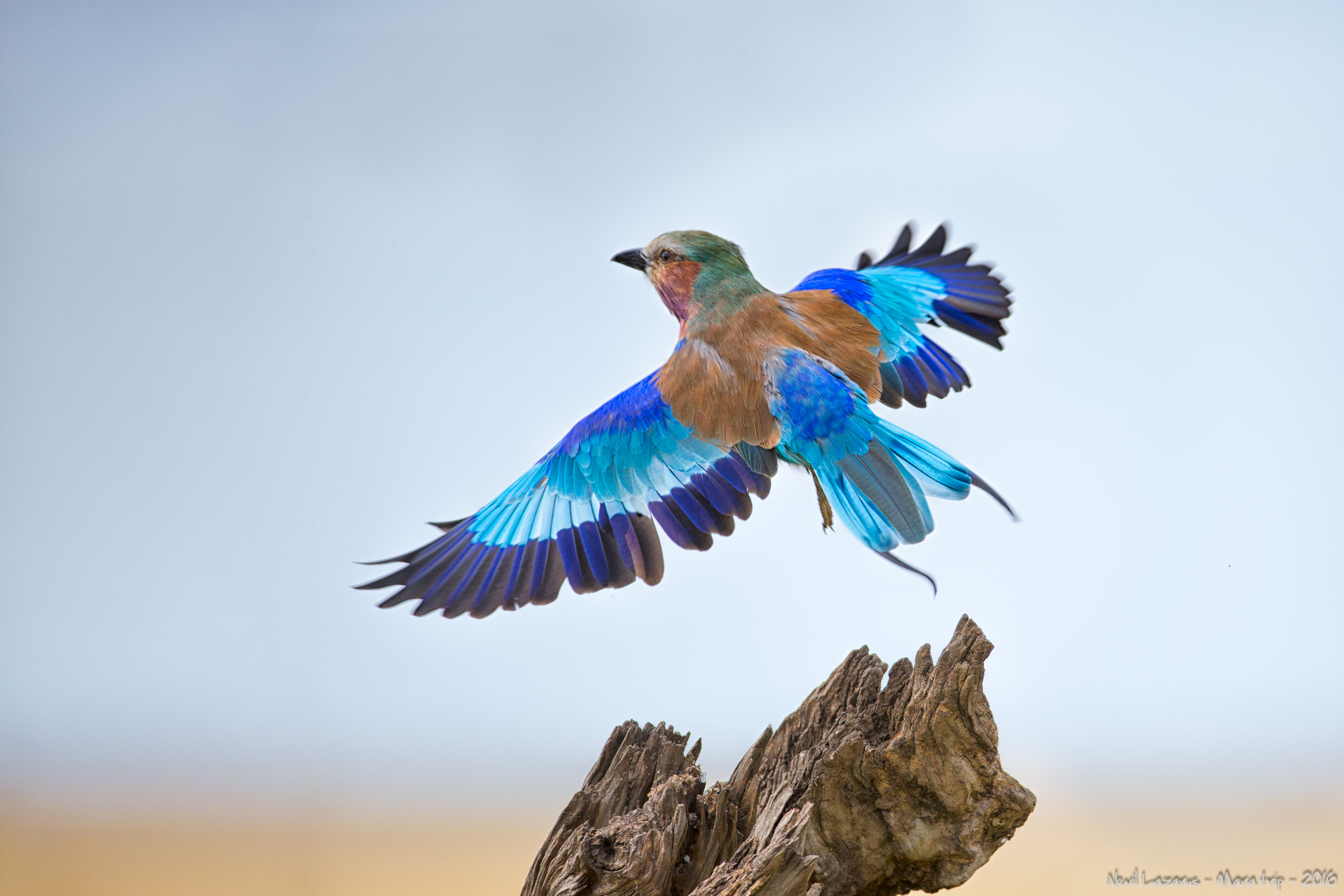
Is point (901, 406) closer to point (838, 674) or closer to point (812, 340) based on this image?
point (812, 340)

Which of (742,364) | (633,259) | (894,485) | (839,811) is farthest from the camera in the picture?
(633,259)

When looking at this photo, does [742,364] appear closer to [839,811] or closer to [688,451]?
[688,451]

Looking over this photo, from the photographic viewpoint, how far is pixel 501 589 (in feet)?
6.10

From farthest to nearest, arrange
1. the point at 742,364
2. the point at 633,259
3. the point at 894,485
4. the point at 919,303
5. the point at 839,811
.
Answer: the point at 919,303 → the point at 633,259 → the point at 742,364 → the point at 894,485 → the point at 839,811

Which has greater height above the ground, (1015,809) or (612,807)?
(612,807)

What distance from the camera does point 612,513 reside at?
6.25 feet

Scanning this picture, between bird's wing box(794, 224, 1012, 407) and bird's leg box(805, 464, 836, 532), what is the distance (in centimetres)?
30

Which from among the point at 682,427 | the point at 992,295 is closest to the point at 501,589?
the point at 682,427

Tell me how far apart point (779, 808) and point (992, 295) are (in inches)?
49.3

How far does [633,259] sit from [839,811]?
1.11 m

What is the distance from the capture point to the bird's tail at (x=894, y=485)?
5.62ft
